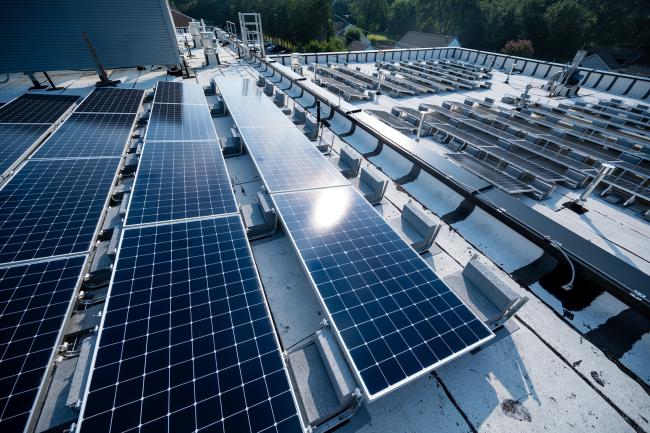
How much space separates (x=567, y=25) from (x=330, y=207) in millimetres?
107436

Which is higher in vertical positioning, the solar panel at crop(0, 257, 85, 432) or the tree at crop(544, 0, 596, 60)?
the tree at crop(544, 0, 596, 60)

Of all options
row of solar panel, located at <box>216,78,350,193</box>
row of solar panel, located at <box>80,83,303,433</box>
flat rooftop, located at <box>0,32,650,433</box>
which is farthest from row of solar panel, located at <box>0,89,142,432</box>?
row of solar panel, located at <box>216,78,350,193</box>

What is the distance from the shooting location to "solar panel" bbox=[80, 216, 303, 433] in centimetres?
466

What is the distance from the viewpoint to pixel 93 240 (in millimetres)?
8164

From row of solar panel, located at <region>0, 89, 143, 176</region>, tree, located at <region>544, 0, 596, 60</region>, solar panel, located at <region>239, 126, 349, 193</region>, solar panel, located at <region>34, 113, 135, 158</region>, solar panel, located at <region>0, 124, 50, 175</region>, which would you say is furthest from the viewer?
tree, located at <region>544, 0, 596, 60</region>

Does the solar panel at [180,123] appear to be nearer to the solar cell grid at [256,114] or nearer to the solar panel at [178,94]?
the solar panel at [178,94]

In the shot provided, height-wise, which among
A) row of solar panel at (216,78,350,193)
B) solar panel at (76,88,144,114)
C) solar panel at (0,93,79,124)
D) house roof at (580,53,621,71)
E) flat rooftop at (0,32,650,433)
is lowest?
house roof at (580,53,621,71)

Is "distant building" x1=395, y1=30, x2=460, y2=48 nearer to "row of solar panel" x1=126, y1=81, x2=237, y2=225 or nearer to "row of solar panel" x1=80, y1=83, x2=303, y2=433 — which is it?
"row of solar panel" x1=126, y1=81, x2=237, y2=225

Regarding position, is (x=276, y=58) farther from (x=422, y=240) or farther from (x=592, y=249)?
(x=592, y=249)

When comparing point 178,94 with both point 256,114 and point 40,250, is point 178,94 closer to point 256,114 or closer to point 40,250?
point 256,114

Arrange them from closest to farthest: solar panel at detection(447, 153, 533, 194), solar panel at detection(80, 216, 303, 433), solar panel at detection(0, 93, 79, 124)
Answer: solar panel at detection(80, 216, 303, 433) < solar panel at detection(447, 153, 533, 194) < solar panel at detection(0, 93, 79, 124)

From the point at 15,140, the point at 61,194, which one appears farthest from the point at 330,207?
the point at 15,140

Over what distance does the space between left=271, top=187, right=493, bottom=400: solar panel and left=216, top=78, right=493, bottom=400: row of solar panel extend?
22 mm

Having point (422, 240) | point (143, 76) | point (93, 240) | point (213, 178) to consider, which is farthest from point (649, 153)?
point (143, 76)
